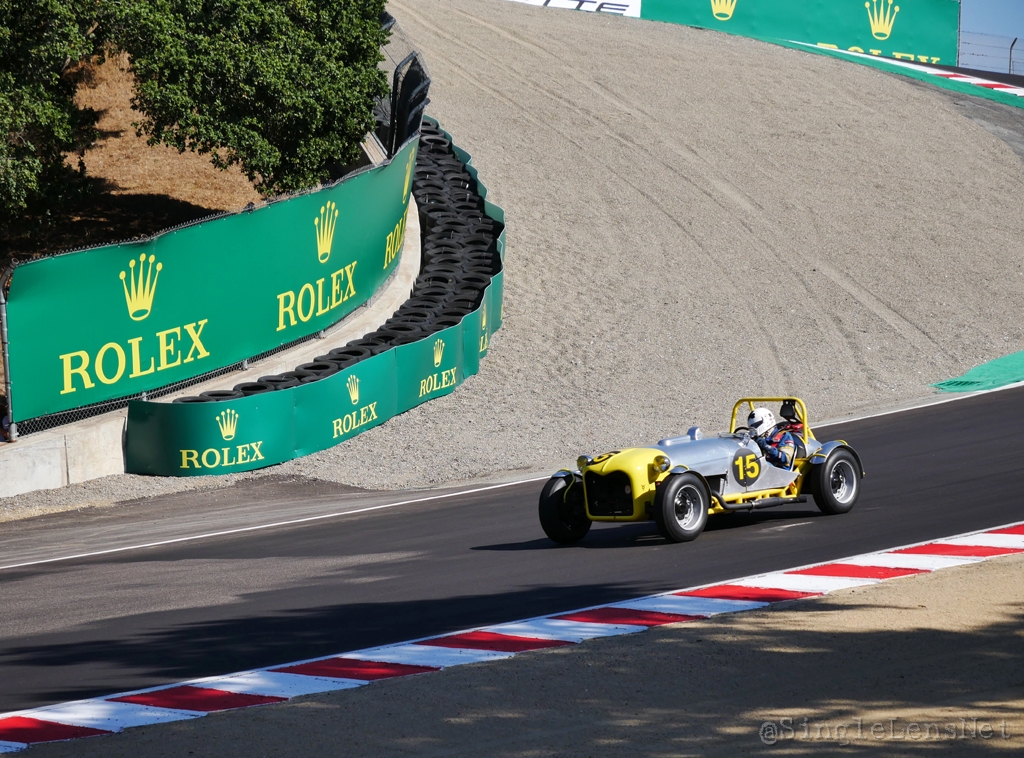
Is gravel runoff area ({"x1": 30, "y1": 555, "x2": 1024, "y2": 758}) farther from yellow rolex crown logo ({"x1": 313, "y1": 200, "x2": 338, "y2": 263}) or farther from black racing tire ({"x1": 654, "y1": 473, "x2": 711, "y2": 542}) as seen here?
yellow rolex crown logo ({"x1": 313, "y1": 200, "x2": 338, "y2": 263})

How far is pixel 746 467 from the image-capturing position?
1173 centimetres

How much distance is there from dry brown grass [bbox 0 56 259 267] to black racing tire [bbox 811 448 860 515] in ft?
60.6

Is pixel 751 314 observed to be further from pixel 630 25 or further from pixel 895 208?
pixel 630 25

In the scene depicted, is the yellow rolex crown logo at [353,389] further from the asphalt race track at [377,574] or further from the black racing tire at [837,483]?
the black racing tire at [837,483]

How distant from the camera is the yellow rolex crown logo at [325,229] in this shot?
64.4ft

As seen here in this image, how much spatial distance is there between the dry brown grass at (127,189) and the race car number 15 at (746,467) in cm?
1820

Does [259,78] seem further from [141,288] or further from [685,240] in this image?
[685,240]

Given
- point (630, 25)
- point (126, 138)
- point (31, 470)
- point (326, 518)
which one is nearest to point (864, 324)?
point (326, 518)

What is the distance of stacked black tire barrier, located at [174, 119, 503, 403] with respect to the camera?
1823 centimetres

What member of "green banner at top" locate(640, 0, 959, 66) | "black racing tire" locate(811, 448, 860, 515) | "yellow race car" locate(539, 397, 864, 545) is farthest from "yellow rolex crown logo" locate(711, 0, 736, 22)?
"black racing tire" locate(811, 448, 860, 515)

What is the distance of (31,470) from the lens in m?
15.3

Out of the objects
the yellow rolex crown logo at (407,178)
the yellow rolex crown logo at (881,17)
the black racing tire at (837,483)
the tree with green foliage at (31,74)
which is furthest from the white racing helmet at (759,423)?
the yellow rolex crown logo at (881,17)

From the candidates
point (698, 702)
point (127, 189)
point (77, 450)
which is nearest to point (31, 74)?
point (77, 450)

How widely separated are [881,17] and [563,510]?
42918 mm
